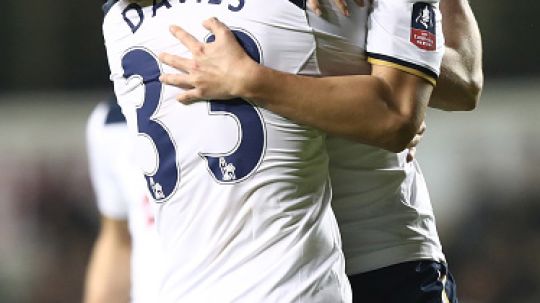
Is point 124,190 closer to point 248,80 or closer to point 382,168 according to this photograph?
point 382,168

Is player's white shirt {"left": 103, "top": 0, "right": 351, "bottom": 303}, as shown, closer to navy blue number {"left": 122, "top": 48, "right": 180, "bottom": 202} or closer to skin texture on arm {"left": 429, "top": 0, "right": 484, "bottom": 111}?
navy blue number {"left": 122, "top": 48, "right": 180, "bottom": 202}

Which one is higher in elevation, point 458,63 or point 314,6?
point 314,6

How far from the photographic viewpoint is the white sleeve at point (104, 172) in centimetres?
358

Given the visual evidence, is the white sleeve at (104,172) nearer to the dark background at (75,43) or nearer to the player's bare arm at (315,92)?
the player's bare arm at (315,92)

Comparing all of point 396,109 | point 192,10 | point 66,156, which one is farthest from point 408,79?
point 66,156

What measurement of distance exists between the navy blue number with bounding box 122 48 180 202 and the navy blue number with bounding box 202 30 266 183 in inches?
4.5

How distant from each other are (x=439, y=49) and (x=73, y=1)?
4.20 metres

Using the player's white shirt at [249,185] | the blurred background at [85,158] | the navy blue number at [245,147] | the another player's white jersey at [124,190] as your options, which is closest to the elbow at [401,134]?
the player's white shirt at [249,185]

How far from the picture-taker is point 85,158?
5988 millimetres

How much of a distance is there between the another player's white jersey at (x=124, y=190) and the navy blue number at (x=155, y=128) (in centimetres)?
101

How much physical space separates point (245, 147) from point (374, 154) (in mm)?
326

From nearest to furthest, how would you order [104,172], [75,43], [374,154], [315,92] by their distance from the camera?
1. [315,92]
2. [374,154]
3. [104,172]
4. [75,43]

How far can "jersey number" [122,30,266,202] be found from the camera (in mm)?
2203

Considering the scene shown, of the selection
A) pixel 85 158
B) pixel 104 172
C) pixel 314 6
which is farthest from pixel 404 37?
pixel 85 158
